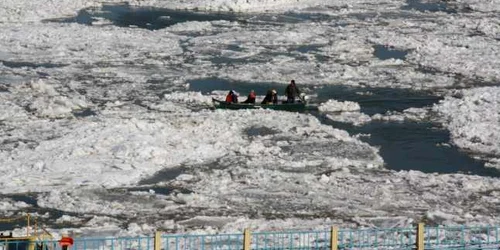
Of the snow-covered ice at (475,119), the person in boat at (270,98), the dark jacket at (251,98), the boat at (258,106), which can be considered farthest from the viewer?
the person in boat at (270,98)

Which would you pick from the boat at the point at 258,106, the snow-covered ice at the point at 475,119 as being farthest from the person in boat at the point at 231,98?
the snow-covered ice at the point at 475,119

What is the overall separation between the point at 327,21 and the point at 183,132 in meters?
24.7

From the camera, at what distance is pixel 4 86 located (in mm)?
28844

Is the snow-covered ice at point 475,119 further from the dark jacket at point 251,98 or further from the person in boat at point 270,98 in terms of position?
the dark jacket at point 251,98

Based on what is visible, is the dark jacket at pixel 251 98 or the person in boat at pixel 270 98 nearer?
the dark jacket at pixel 251 98

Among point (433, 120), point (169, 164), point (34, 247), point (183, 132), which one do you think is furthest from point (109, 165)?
point (433, 120)

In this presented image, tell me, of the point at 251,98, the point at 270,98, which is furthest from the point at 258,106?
the point at 270,98

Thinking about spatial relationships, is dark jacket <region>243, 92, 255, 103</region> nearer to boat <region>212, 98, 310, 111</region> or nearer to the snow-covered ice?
boat <region>212, 98, 310, 111</region>

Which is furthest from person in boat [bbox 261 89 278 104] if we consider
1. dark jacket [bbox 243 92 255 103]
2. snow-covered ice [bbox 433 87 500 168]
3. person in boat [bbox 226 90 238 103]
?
snow-covered ice [bbox 433 87 500 168]

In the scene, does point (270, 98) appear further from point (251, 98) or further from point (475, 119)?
point (475, 119)

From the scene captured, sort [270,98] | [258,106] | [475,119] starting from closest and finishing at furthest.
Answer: [475,119]
[258,106]
[270,98]

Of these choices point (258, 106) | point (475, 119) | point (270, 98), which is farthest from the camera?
point (270, 98)

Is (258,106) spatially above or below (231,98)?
below

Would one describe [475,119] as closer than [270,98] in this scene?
Yes
